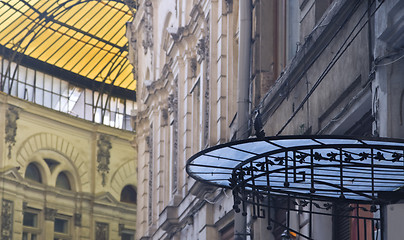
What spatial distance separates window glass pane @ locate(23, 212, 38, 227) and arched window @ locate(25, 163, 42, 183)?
1647 mm

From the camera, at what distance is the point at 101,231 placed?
169ft

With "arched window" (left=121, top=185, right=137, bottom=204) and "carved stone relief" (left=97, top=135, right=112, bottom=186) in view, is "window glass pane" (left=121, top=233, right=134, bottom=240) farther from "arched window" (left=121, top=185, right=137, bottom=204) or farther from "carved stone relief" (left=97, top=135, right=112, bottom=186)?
"carved stone relief" (left=97, top=135, right=112, bottom=186)

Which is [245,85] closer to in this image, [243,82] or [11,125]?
[243,82]

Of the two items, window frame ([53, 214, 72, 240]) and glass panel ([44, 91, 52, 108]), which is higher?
glass panel ([44, 91, 52, 108])

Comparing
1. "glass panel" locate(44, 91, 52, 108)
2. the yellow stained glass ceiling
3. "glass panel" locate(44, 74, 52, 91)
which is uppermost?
the yellow stained glass ceiling

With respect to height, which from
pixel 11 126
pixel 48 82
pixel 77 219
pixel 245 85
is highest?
pixel 48 82

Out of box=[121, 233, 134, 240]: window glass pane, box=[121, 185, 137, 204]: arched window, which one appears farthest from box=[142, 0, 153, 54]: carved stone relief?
box=[121, 185, 137, 204]: arched window

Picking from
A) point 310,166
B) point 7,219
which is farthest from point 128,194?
point 310,166

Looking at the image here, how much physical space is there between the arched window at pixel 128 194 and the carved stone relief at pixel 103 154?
2.06 meters

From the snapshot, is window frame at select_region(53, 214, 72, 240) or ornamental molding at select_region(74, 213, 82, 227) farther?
ornamental molding at select_region(74, 213, 82, 227)

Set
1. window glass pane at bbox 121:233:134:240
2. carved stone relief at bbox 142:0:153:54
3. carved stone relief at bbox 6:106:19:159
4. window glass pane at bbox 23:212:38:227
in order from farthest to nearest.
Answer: window glass pane at bbox 121:233:134:240
window glass pane at bbox 23:212:38:227
carved stone relief at bbox 6:106:19:159
carved stone relief at bbox 142:0:153:54

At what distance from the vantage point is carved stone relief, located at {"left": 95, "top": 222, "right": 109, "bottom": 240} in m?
51.4

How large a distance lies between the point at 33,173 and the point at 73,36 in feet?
23.3

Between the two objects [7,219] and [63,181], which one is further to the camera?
[63,181]
